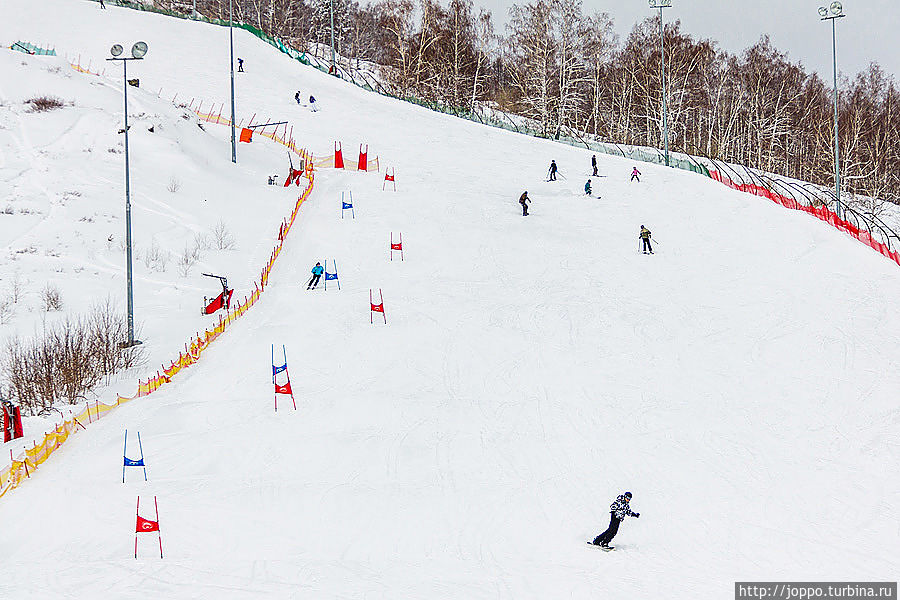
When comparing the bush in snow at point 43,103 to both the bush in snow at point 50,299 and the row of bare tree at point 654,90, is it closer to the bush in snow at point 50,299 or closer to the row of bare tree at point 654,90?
the bush in snow at point 50,299

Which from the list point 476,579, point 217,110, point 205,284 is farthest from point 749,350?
point 217,110

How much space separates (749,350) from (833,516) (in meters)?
8.43

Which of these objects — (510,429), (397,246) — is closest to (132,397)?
(510,429)

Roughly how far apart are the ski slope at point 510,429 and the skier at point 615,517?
9.3 inches

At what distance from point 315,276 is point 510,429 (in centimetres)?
1005


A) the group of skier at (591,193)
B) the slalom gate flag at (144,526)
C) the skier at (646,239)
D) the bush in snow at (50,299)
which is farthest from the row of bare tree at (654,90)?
the slalom gate flag at (144,526)

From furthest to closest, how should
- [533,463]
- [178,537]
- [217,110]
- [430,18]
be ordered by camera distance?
[430,18] < [217,110] < [533,463] < [178,537]

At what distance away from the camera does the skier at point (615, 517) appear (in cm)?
1186

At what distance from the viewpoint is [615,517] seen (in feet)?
38.9

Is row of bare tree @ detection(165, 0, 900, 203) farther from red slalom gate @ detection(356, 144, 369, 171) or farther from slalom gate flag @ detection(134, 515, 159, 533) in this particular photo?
slalom gate flag @ detection(134, 515, 159, 533)

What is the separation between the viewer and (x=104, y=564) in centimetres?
1142

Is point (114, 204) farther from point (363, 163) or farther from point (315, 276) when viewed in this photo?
point (363, 163)

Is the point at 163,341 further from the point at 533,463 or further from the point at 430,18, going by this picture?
the point at 430,18

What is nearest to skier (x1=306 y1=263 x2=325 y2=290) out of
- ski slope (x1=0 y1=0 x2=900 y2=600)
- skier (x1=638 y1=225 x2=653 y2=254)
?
ski slope (x1=0 y1=0 x2=900 y2=600)
